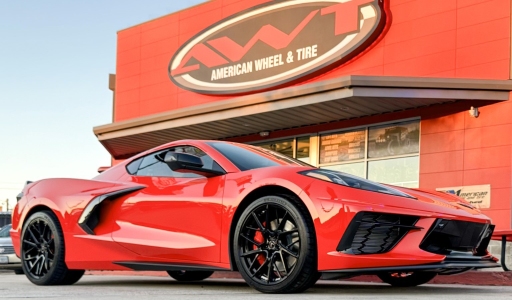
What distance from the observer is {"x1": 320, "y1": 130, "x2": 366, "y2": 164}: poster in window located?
17188 millimetres

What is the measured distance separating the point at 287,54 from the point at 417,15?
3603 millimetres

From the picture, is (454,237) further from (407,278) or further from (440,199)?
(407,278)

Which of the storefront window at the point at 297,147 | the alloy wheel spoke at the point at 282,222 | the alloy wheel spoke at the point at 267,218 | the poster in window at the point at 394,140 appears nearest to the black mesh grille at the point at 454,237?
the alloy wheel spoke at the point at 282,222

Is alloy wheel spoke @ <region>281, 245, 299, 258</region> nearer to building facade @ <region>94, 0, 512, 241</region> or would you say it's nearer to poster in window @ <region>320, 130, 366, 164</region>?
Result: building facade @ <region>94, 0, 512, 241</region>

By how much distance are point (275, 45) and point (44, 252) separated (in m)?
12.5

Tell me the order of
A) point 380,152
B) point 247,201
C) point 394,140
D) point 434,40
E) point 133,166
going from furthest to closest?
point 380,152
point 394,140
point 434,40
point 133,166
point 247,201

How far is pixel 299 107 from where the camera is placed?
15.7 meters

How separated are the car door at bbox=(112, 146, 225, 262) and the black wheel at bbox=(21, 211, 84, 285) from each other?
2.25ft

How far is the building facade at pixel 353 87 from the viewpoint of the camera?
14.2 m

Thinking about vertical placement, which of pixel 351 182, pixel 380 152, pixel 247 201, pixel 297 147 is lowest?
pixel 247 201

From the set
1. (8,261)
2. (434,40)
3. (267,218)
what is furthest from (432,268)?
(8,261)

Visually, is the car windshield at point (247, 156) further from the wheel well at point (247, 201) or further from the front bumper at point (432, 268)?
the front bumper at point (432, 268)

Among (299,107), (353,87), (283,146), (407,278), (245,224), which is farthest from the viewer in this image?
(283,146)

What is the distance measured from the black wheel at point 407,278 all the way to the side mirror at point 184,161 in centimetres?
198
